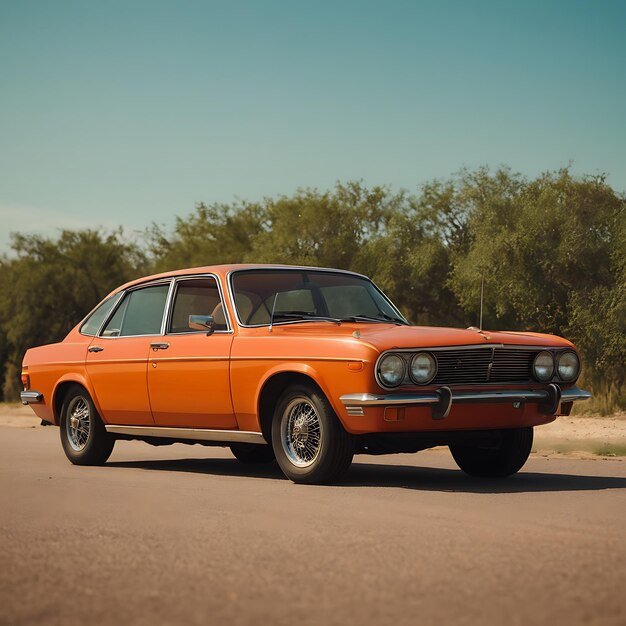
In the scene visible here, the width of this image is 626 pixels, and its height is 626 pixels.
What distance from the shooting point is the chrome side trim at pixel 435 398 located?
336 inches

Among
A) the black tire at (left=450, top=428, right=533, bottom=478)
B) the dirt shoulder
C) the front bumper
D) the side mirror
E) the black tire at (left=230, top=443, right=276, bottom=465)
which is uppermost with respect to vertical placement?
the side mirror

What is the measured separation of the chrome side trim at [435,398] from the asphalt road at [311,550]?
665 mm

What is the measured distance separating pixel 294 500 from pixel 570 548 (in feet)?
8.39

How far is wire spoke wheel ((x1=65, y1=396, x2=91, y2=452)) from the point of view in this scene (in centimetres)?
1177

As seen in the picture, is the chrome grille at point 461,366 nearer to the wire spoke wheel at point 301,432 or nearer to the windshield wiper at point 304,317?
the wire spoke wheel at point 301,432

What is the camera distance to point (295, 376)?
30.5 ft

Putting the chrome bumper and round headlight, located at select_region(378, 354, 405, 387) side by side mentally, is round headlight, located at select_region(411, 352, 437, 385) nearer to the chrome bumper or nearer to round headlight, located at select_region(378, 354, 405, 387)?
round headlight, located at select_region(378, 354, 405, 387)

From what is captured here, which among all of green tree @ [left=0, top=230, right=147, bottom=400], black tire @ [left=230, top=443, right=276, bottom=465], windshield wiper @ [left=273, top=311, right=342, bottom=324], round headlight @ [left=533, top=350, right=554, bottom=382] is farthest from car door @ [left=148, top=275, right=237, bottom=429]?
green tree @ [left=0, top=230, right=147, bottom=400]

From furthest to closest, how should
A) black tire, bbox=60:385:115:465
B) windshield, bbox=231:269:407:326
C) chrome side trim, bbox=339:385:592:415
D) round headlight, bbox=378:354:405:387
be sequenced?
black tire, bbox=60:385:115:465 → windshield, bbox=231:269:407:326 → round headlight, bbox=378:354:405:387 → chrome side trim, bbox=339:385:592:415

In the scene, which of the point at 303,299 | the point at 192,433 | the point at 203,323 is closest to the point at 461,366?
the point at 303,299

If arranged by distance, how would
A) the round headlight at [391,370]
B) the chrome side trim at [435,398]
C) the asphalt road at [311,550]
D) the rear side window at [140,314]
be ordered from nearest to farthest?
the asphalt road at [311,550] < the chrome side trim at [435,398] < the round headlight at [391,370] < the rear side window at [140,314]

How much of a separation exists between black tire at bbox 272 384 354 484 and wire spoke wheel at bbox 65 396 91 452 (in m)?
3.07

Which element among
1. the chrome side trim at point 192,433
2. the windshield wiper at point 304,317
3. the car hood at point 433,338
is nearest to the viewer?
the car hood at point 433,338

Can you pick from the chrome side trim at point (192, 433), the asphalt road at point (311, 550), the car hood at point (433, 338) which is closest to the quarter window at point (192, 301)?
the chrome side trim at point (192, 433)
